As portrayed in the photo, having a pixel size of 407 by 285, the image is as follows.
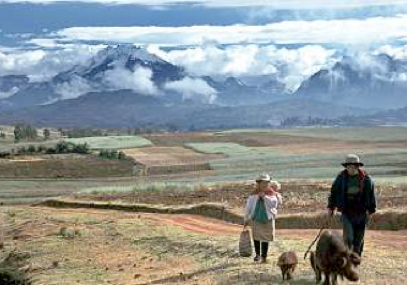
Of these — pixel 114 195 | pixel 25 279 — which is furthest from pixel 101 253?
pixel 114 195

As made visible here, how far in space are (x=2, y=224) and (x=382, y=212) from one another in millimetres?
16120

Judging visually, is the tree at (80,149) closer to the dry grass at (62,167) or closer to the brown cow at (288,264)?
the dry grass at (62,167)

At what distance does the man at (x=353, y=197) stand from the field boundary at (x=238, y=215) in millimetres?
12917

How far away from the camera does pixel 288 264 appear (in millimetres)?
17047

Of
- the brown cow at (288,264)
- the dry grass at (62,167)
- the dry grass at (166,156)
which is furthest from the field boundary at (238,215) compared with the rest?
the dry grass at (166,156)

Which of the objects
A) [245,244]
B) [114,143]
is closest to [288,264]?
[245,244]

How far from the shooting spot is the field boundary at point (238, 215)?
31.2 metres

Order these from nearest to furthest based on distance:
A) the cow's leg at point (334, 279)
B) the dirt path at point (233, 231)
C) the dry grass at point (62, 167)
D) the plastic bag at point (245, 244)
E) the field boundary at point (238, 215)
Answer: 1. the cow's leg at point (334, 279)
2. the plastic bag at point (245, 244)
3. the dirt path at point (233, 231)
4. the field boundary at point (238, 215)
5. the dry grass at point (62, 167)

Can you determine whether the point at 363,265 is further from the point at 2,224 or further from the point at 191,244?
the point at 2,224

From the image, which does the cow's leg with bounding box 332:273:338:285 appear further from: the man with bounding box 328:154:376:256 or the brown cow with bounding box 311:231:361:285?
the man with bounding box 328:154:376:256

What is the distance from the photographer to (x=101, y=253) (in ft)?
82.4

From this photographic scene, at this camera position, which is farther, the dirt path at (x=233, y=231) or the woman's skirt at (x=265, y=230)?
the dirt path at (x=233, y=231)

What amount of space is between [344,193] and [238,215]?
18.9 metres

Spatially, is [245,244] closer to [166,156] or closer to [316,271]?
[316,271]
